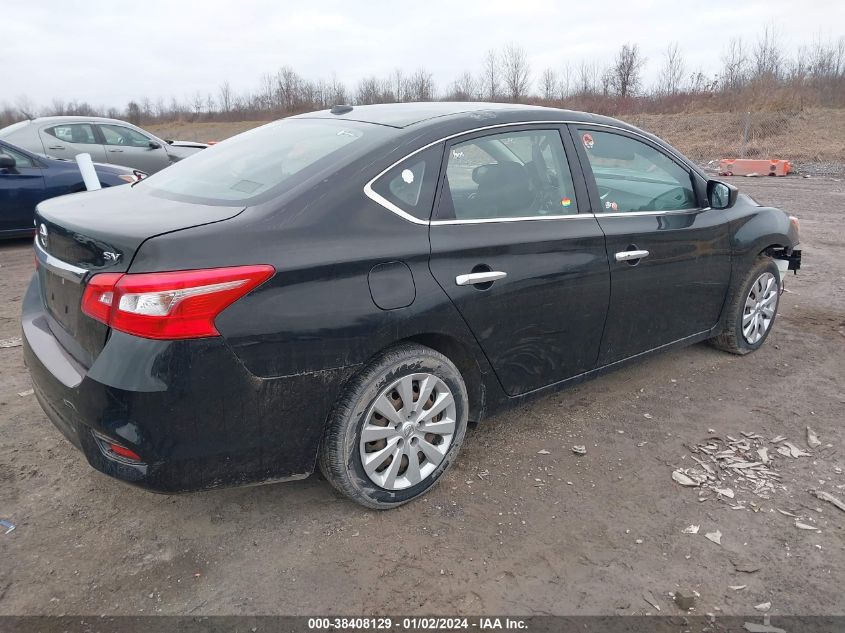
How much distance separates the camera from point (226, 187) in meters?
2.85

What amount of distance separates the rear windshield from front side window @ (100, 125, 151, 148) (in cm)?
961

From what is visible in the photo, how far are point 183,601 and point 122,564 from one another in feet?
1.18

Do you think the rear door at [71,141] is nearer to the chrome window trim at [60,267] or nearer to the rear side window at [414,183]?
the chrome window trim at [60,267]

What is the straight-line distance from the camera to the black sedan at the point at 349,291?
89.0 inches

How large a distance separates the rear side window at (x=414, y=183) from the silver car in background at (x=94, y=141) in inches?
364

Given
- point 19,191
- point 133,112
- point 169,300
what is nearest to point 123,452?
point 169,300

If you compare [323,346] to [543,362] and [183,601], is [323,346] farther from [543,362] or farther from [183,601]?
[543,362]

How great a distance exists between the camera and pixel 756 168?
18750mm

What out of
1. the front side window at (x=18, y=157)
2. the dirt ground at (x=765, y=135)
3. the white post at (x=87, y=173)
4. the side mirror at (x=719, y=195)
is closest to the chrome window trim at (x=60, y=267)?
the white post at (x=87, y=173)

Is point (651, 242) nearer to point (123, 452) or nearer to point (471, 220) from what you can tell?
point (471, 220)

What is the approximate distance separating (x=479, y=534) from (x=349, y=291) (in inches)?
45.8

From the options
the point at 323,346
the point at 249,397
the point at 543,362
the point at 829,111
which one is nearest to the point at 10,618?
the point at 249,397

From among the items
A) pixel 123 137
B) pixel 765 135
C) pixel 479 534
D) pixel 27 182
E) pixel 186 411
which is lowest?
pixel 479 534

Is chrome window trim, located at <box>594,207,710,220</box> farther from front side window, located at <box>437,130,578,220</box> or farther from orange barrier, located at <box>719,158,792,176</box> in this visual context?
orange barrier, located at <box>719,158,792,176</box>
